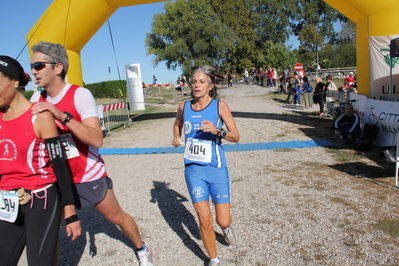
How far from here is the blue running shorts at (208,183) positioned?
3.06 m

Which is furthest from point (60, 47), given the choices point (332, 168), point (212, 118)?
point (332, 168)

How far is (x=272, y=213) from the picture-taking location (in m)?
4.44

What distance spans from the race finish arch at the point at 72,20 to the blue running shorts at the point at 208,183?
8.34 meters

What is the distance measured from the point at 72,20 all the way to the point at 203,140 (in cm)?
837

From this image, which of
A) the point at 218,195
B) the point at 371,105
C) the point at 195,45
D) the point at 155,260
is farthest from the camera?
Answer: the point at 195,45

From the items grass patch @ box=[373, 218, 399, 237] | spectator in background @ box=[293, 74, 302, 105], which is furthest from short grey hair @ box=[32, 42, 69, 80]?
spectator in background @ box=[293, 74, 302, 105]

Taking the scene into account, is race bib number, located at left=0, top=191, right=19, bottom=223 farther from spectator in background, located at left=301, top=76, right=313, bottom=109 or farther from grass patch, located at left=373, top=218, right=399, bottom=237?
spectator in background, located at left=301, top=76, right=313, bottom=109

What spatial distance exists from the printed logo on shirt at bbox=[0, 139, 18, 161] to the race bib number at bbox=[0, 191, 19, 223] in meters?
0.23

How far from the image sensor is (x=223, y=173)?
3.14 meters

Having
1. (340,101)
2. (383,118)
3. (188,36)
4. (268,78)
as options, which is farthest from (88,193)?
(188,36)

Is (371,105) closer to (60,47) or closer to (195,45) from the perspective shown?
(60,47)

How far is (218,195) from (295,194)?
2449 millimetres

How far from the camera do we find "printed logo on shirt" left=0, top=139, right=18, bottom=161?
214cm

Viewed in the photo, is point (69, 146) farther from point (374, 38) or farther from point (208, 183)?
point (374, 38)
